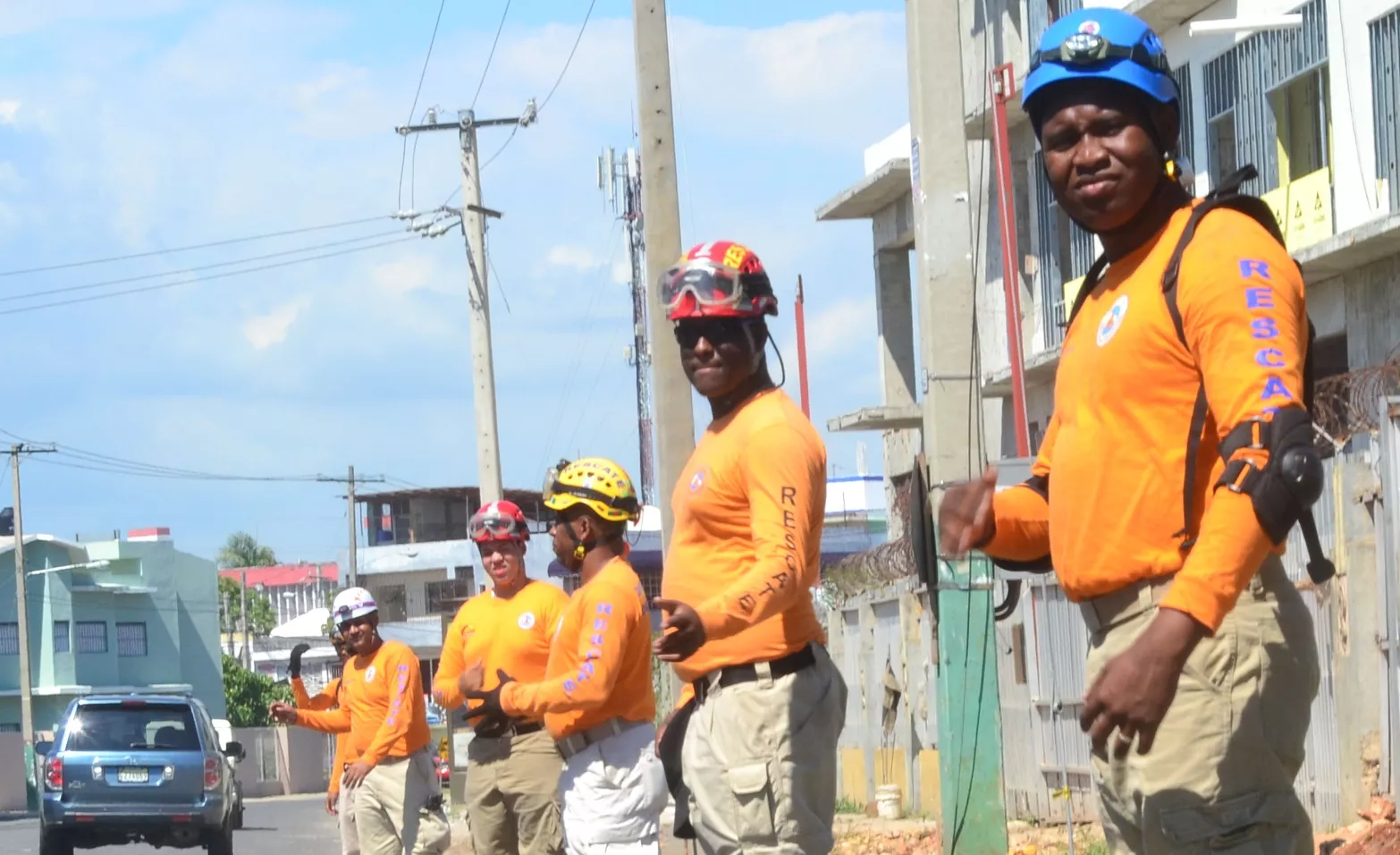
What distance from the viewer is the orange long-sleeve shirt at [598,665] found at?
698cm

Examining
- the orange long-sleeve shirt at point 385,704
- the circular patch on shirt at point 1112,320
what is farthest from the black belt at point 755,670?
the orange long-sleeve shirt at point 385,704

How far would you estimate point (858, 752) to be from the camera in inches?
748

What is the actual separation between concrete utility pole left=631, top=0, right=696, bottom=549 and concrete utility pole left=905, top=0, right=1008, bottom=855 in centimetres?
223

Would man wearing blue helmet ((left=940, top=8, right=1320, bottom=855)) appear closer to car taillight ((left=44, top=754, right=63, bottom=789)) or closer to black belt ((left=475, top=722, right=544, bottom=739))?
black belt ((left=475, top=722, right=544, bottom=739))

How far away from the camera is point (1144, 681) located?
323cm

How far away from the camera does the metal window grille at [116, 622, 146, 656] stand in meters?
65.9

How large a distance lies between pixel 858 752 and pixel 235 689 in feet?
185

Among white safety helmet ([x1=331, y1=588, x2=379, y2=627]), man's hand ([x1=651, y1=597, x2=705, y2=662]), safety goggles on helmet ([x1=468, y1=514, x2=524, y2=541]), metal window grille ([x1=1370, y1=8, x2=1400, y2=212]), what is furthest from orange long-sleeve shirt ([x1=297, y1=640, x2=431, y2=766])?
metal window grille ([x1=1370, y1=8, x2=1400, y2=212])

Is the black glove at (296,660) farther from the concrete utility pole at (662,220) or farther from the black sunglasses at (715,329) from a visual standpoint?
the black sunglasses at (715,329)

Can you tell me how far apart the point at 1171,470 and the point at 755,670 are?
187 cm

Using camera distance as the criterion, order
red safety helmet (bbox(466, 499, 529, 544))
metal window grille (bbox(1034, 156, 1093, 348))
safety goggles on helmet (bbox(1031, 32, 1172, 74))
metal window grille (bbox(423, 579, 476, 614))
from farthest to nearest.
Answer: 1. metal window grille (bbox(423, 579, 476, 614))
2. metal window grille (bbox(1034, 156, 1093, 348))
3. red safety helmet (bbox(466, 499, 529, 544))
4. safety goggles on helmet (bbox(1031, 32, 1172, 74))

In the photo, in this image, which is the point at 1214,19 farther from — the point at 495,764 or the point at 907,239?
the point at 495,764

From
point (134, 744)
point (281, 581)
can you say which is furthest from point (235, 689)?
point (134, 744)

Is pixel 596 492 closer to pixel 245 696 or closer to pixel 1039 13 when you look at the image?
pixel 1039 13
